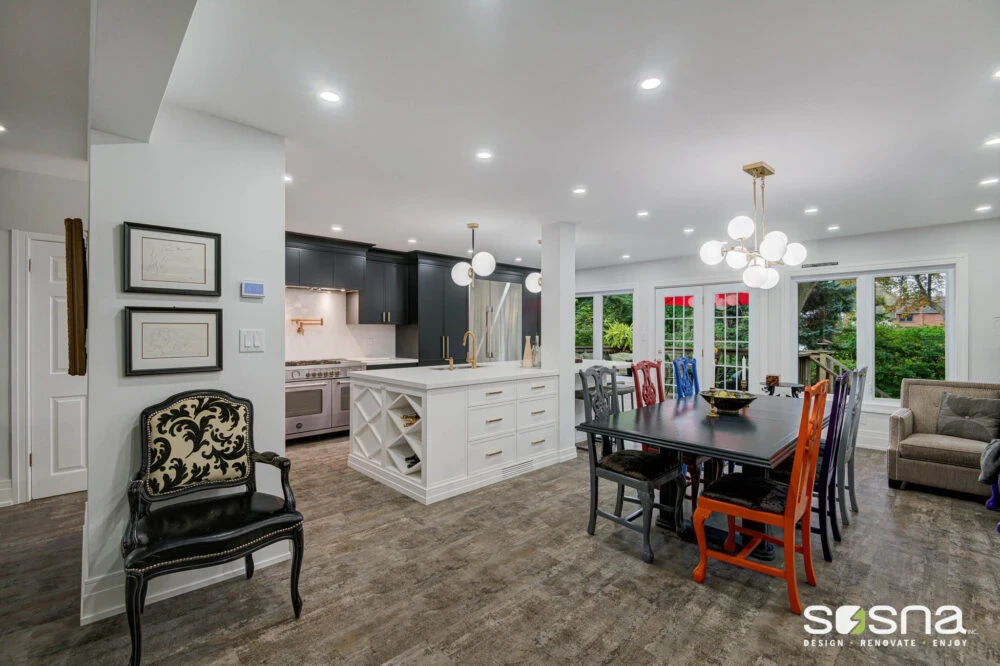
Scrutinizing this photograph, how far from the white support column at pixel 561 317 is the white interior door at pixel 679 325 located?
2.83 meters

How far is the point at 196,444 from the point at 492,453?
230 centimetres

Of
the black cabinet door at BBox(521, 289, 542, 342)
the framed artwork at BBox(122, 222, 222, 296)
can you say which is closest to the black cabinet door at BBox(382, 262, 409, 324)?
the black cabinet door at BBox(521, 289, 542, 342)

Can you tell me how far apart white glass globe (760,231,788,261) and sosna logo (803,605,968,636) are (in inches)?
80.2

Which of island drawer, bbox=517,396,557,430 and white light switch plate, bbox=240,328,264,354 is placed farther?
island drawer, bbox=517,396,557,430

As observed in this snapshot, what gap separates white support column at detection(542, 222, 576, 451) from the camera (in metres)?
4.77

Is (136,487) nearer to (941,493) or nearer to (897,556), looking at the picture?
(897,556)

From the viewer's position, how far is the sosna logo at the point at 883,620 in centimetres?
204

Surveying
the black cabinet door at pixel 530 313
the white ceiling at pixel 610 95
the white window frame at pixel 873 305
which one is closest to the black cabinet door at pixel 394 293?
the black cabinet door at pixel 530 313

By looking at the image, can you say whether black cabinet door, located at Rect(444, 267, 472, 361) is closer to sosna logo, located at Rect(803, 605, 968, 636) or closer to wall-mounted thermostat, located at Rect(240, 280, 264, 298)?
wall-mounted thermostat, located at Rect(240, 280, 264, 298)

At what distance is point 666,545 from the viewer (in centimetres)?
284

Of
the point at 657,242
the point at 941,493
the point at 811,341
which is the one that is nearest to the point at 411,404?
the point at 657,242

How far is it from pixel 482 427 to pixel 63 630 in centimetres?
265

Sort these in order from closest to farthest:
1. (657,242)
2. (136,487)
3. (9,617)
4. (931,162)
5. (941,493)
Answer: (136,487)
(9,617)
(931,162)
(941,493)
(657,242)

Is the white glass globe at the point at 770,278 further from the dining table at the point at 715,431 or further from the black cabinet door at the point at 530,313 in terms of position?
the black cabinet door at the point at 530,313
